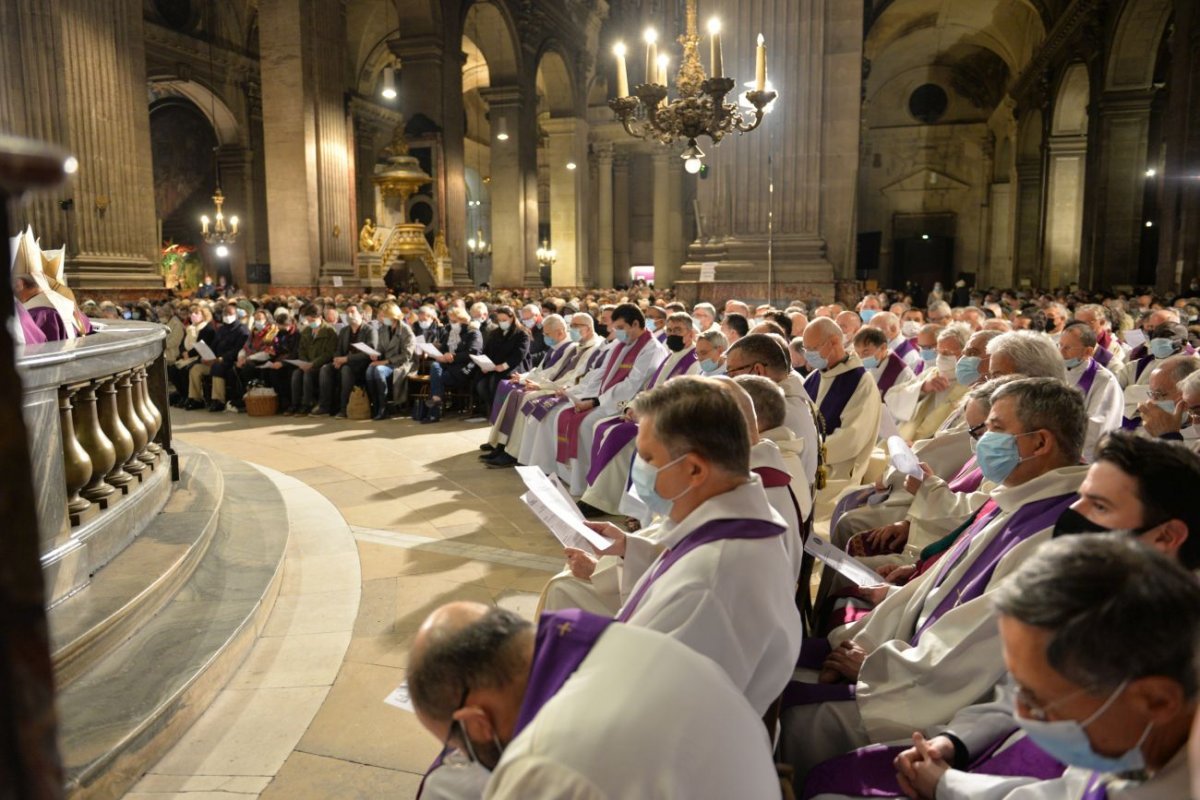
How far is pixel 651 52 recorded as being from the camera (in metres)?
7.38

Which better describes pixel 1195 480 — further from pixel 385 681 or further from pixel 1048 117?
pixel 1048 117

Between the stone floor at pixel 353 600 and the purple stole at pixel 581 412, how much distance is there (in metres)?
0.55

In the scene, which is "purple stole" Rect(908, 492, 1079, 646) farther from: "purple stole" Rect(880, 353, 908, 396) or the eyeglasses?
"purple stole" Rect(880, 353, 908, 396)

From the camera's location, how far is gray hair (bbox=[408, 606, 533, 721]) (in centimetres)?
139

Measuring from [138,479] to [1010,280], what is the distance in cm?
2825

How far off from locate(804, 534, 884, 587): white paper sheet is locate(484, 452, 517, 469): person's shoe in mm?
4900

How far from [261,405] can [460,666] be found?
34.2ft

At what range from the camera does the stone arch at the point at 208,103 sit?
23.6 meters

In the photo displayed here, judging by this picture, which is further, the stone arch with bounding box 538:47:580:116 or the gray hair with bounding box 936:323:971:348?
the stone arch with bounding box 538:47:580:116

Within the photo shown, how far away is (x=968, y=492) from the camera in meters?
3.85

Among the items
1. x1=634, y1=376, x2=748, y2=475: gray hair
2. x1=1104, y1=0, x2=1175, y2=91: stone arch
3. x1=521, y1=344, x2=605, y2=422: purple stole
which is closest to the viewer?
x1=634, y1=376, x2=748, y2=475: gray hair

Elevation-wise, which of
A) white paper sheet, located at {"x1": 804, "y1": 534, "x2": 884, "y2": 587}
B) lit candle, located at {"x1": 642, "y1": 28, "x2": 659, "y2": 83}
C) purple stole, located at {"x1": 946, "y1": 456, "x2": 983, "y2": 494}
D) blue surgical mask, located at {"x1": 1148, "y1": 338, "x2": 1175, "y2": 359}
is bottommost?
white paper sheet, located at {"x1": 804, "y1": 534, "x2": 884, "y2": 587}

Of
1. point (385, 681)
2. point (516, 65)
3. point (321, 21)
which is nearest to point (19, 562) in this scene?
point (385, 681)

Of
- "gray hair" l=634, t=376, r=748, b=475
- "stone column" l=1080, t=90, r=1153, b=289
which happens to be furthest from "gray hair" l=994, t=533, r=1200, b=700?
"stone column" l=1080, t=90, r=1153, b=289
